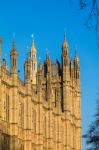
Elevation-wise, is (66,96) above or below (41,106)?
above

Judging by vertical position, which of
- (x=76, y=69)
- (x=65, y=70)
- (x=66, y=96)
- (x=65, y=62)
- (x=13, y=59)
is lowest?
(x=66, y=96)

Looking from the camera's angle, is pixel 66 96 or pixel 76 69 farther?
pixel 76 69

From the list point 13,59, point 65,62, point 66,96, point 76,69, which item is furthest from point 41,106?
point 76,69

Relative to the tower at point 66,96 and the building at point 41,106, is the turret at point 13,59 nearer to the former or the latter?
the building at point 41,106

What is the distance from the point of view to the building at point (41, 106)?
5131 centimetres

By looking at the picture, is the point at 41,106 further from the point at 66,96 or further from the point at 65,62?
the point at 65,62

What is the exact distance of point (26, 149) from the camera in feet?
181

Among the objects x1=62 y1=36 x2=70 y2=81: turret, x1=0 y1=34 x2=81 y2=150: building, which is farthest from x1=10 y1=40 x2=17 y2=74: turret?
x1=62 y1=36 x2=70 y2=81: turret

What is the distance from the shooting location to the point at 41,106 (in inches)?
2345

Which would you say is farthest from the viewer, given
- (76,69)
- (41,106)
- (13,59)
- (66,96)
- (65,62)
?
(76,69)

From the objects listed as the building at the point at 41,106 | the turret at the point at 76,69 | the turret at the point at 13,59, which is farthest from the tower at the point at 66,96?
the turret at the point at 13,59

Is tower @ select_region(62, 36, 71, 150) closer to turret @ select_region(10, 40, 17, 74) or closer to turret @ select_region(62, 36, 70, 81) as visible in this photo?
turret @ select_region(62, 36, 70, 81)

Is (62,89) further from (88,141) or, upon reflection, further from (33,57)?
(88,141)

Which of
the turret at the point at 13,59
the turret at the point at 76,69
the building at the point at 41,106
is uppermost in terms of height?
the turret at the point at 76,69
